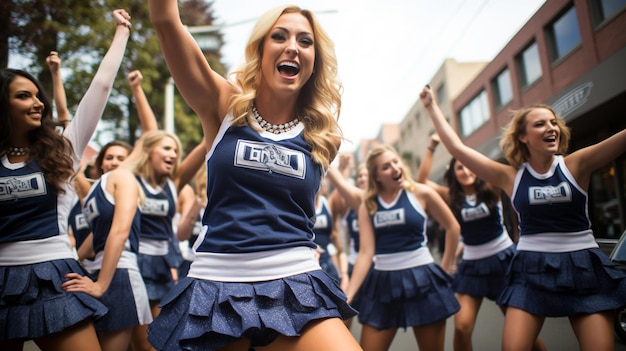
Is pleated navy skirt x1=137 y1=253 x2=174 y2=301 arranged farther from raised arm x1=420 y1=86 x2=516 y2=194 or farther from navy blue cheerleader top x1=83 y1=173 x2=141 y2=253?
raised arm x1=420 y1=86 x2=516 y2=194

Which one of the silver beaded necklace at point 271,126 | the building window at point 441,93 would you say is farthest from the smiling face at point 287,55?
the building window at point 441,93

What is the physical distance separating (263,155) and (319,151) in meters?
0.29

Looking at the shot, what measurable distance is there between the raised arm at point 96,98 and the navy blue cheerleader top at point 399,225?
92.7 inches

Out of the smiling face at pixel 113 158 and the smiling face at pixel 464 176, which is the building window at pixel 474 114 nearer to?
the smiling face at pixel 464 176

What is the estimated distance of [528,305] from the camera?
2.77 meters

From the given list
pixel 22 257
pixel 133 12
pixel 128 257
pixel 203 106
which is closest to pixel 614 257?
pixel 203 106

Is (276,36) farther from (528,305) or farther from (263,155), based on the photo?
(528,305)

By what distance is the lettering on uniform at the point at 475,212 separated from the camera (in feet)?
14.8

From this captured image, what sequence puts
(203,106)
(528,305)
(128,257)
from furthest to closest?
(128,257), (528,305), (203,106)

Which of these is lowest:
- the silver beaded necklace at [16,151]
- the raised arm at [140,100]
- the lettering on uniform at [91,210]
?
the lettering on uniform at [91,210]

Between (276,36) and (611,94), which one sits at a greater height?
(276,36)

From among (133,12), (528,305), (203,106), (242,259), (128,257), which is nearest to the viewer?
(242,259)

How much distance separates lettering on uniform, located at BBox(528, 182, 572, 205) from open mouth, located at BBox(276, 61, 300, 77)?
193cm

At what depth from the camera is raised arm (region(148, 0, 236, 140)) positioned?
63.2 inches
